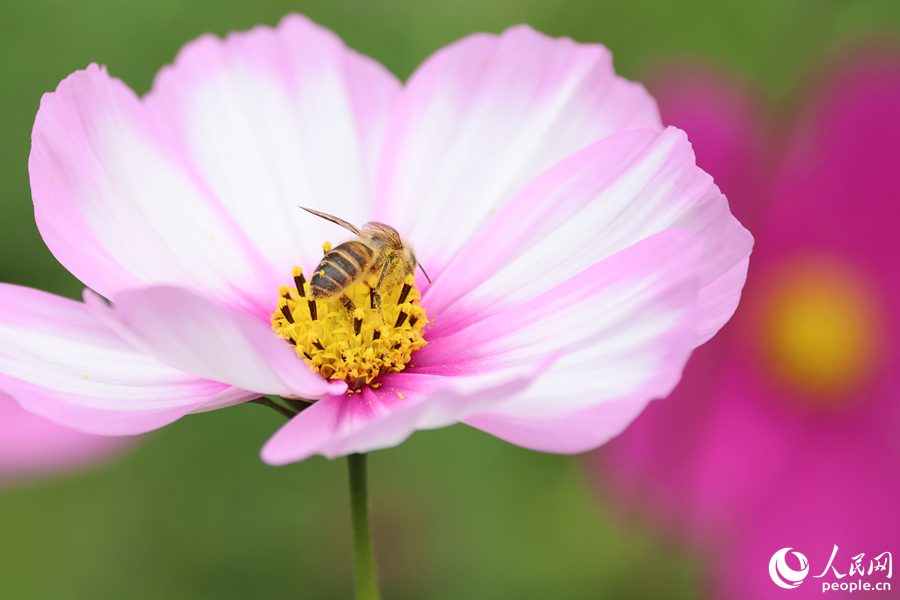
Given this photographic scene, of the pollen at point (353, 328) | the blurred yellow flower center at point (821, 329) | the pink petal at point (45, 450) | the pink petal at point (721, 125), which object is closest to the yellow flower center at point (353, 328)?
the pollen at point (353, 328)

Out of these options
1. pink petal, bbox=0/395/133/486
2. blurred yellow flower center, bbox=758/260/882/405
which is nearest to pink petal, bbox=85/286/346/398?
pink petal, bbox=0/395/133/486

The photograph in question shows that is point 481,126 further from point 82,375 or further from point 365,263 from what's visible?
point 82,375

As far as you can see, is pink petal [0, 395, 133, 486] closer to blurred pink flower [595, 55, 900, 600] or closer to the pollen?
the pollen

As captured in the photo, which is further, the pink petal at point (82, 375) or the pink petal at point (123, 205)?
the pink petal at point (123, 205)

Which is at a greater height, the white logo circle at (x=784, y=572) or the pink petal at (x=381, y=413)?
the pink petal at (x=381, y=413)

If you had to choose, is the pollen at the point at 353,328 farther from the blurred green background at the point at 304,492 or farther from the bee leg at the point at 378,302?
the blurred green background at the point at 304,492

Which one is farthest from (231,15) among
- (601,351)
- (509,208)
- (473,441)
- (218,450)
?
(601,351)
